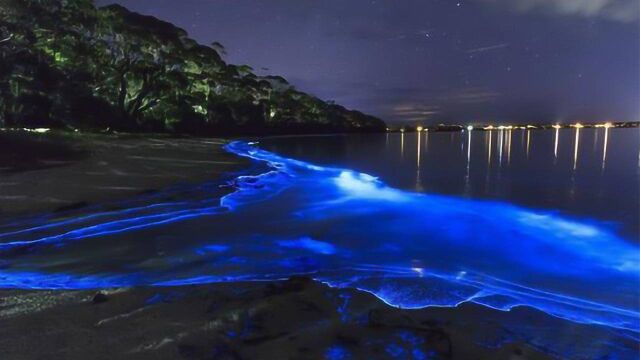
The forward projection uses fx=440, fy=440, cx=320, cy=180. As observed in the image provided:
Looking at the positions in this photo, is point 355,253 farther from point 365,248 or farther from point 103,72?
point 103,72

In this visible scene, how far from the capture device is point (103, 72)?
36125 millimetres

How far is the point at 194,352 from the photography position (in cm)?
308


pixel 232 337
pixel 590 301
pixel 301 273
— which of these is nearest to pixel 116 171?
pixel 301 273

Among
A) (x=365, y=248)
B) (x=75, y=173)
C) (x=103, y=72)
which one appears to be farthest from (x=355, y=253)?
(x=103, y=72)

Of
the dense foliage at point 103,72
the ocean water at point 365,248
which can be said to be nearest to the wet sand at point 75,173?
the ocean water at point 365,248

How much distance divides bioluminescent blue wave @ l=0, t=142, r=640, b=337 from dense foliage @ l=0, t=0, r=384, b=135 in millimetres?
24555

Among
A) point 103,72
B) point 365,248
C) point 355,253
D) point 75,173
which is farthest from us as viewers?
point 103,72

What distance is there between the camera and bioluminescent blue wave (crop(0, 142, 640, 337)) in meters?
4.91

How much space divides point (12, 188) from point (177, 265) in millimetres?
6572

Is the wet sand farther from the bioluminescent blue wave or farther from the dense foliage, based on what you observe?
the dense foliage

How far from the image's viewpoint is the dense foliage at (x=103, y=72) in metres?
27.5

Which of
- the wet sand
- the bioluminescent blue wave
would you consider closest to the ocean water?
the bioluminescent blue wave

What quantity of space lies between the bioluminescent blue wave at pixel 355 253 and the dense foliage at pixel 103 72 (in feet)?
80.6

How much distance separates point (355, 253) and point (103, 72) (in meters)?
36.0
